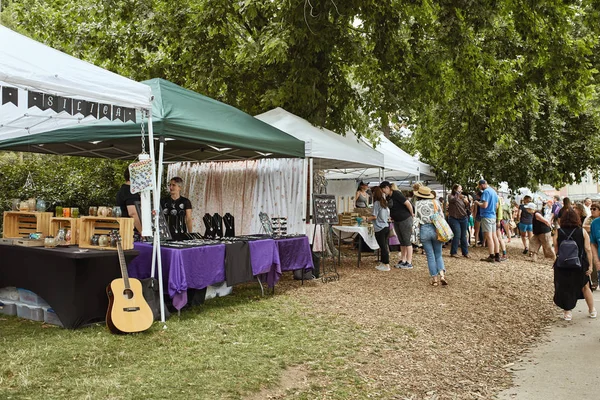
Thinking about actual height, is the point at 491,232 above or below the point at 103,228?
below

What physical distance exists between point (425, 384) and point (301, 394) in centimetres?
127

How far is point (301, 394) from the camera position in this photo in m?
4.43

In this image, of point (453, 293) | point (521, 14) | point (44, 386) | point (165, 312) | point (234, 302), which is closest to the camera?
point (44, 386)

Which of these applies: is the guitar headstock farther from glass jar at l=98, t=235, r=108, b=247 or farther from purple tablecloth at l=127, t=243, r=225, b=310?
purple tablecloth at l=127, t=243, r=225, b=310

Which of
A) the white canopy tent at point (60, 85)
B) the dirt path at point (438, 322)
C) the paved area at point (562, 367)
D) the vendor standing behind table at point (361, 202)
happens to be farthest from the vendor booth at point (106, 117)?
the vendor standing behind table at point (361, 202)

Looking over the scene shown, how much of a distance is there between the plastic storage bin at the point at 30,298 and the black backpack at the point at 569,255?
6.26 m

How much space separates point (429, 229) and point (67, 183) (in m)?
8.80

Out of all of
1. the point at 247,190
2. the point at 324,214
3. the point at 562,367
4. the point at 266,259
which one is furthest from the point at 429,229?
the point at 562,367

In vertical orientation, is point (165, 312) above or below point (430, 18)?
below

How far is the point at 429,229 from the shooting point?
362 inches

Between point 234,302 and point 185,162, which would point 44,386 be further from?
point 185,162

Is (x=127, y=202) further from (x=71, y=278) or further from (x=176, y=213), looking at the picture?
(x=71, y=278)

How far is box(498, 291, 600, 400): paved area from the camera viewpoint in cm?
486

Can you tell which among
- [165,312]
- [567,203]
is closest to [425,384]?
[165,312]
